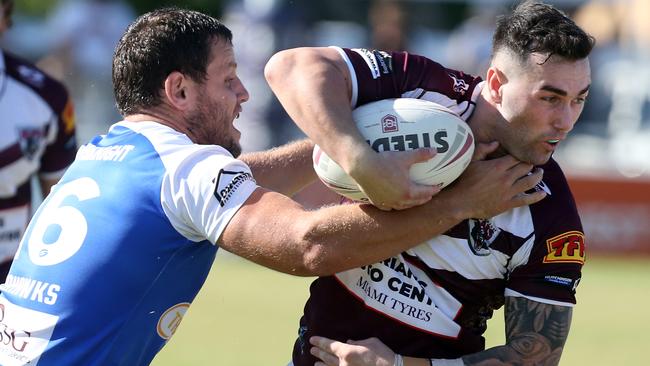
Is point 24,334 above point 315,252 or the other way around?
the other way around

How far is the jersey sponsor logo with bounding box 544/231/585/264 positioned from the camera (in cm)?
480

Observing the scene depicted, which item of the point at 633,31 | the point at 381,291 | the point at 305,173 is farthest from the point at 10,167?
the point at 633,31

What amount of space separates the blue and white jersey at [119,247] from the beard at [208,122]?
192 millimetres

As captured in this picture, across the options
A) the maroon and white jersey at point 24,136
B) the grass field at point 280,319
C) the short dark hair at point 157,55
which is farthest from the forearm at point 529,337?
the grass field at point 280,319

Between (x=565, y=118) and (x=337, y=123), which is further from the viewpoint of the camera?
(x=565, y=118)

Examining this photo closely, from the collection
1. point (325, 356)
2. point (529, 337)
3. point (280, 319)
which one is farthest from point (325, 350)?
point (280, 319)

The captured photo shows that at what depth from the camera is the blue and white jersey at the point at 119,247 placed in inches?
177

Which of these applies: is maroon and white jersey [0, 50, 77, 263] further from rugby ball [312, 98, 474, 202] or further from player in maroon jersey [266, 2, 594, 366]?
rugby ball [312, 98, 474, 202]

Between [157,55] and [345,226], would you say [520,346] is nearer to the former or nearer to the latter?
[345,226]

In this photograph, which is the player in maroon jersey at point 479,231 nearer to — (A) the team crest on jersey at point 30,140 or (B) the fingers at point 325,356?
(B) the fingers at point 325,356

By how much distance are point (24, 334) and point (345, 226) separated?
1.34 meters

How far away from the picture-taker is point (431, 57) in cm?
1884

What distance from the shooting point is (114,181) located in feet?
15.3

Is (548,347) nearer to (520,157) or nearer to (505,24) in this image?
(520,157)
